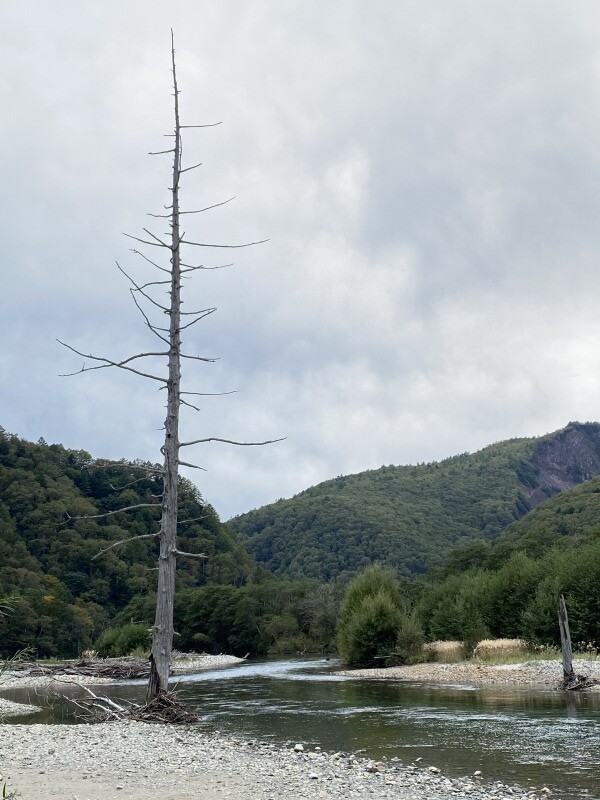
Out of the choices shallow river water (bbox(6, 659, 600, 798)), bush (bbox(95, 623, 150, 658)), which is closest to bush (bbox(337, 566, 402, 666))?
shallow river water (bbox(6, 659, 600, 798))

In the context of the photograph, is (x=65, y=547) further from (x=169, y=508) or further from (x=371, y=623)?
(x=169, y=508)

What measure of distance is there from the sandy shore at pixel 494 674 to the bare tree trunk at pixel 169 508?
1948 centimetres

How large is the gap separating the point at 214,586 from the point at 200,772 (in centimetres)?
9827

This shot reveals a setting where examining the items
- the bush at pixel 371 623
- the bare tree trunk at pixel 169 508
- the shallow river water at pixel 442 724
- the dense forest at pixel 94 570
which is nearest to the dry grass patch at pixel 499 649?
the bush at pixel 371 623

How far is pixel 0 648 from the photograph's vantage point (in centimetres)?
7969

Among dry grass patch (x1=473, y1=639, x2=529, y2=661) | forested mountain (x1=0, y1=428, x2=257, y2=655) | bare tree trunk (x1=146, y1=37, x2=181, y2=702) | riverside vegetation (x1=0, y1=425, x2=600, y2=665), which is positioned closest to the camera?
bare tree trunk (x1=146, y1=37, x2=181, y2=702)

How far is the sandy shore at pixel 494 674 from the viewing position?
3628cm

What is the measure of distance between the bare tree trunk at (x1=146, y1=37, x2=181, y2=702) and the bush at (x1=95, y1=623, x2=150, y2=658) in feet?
200

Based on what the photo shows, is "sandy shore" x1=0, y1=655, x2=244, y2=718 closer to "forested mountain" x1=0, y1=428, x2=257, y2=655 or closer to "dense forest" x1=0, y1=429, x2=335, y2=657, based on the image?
"dense forest" x1=0, y1=429, x2=335, y2=657

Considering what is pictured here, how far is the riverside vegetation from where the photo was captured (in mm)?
59781

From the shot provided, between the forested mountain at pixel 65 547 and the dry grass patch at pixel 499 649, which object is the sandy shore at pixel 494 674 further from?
the forested mountain at pixel 65 547

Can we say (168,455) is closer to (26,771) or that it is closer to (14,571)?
(26,771)

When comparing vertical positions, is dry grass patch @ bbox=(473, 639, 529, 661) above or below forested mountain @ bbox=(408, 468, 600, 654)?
below

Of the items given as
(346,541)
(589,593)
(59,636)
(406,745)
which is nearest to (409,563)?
(346,541)
